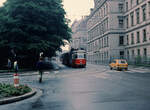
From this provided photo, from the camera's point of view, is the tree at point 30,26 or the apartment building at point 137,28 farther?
the apartment building at point 137,28

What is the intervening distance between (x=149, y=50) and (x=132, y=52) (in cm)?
851

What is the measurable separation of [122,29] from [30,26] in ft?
102

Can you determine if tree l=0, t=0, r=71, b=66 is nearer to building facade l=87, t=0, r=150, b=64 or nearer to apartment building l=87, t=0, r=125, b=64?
building facade l=87, t=0, r=150, b=64

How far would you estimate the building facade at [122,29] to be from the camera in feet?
133

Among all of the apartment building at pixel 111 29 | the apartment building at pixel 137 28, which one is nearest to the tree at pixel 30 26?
the apartment building at pixel 137 28

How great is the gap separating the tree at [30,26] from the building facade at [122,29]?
1699cm

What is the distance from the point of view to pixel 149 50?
3831 cm

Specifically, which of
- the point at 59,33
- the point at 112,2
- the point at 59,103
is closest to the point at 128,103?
the point at 59,103

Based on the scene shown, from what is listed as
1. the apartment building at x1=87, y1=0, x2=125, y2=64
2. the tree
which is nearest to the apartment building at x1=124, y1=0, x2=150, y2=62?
the apartment building at x1=87, y1=0, x2=125, y2=64

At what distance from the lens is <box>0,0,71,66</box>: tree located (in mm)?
27797

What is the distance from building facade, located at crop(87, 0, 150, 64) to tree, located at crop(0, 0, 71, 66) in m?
17.0

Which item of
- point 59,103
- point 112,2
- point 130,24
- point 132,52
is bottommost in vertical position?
point 59,103

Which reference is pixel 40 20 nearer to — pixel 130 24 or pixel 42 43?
pixel 42 43

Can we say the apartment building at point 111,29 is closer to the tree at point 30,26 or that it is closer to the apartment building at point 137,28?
the apartment building at point 137,28
